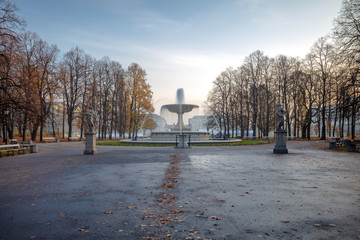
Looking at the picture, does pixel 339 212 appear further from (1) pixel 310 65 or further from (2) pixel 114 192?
(1) pixel 310 65

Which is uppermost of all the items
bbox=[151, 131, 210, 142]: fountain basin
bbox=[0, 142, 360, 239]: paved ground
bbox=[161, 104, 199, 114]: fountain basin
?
bbox=[161, 104, 199, 114]: fountain basin

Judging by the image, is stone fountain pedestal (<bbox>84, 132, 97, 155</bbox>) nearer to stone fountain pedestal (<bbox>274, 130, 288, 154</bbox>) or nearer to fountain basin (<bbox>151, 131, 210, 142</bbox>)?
stone fountain pedestal (<bbox>274, 130, 288, 154</bbox>)

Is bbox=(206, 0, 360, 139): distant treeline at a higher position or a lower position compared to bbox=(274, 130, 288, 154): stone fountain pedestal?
higher

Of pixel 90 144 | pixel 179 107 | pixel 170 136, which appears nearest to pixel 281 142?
pixel 90 144

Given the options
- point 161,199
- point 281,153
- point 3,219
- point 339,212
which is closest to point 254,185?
point 339,212

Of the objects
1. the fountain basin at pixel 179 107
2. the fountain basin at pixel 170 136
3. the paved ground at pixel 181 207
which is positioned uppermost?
the fountain basin at pixel 179 107

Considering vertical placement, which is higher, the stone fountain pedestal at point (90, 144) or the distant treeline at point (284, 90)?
the distant treeline at point (284, 90)

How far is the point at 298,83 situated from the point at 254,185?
38.6 m

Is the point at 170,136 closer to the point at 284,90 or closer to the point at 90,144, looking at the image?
the point at 90,144

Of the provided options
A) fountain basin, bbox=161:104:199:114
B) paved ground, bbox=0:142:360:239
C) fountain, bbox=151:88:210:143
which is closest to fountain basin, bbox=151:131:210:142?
fountain, bbox=151:88:210:143

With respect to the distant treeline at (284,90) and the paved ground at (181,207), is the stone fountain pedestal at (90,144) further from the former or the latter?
the distant treeline at (284,90)

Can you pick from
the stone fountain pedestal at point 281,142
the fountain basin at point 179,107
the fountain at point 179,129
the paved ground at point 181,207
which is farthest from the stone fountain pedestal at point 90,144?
the fountain basin at point 179,107

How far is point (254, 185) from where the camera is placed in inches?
255

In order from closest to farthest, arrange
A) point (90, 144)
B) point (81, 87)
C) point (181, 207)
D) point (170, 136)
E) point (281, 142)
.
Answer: point (181, 207) < point (90, 144) < point (281, 142) < point (170, 136) < point (81, 87)
